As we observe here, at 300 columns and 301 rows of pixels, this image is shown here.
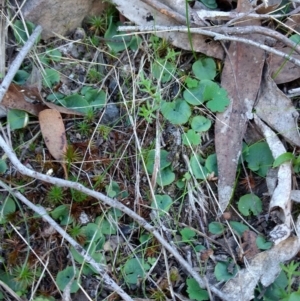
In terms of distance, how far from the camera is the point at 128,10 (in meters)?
2.38

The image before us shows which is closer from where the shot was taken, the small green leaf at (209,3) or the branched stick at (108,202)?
the branched stick at (108,202)

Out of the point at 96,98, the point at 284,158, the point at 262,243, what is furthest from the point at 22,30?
the point at 262,243

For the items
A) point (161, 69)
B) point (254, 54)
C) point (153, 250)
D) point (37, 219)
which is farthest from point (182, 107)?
point (37, 219)

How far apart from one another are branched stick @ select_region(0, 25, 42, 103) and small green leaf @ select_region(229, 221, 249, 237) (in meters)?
1.04

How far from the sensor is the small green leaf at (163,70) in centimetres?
235

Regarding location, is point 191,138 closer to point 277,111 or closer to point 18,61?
point 277,111

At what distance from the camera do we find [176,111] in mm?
2318

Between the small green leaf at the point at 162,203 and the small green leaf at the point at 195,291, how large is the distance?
0.30m

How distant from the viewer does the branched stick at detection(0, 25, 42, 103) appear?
2.20 metres

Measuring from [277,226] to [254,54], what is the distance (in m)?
0.72

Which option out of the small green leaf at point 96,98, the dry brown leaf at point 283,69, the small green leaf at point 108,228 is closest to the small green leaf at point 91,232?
the small green leaf at point 108,228

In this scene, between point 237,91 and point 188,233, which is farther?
point 237,91

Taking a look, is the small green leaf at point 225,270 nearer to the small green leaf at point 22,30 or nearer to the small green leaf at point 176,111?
the small green leaf at point 176,111

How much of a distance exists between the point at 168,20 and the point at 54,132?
2.21ft
